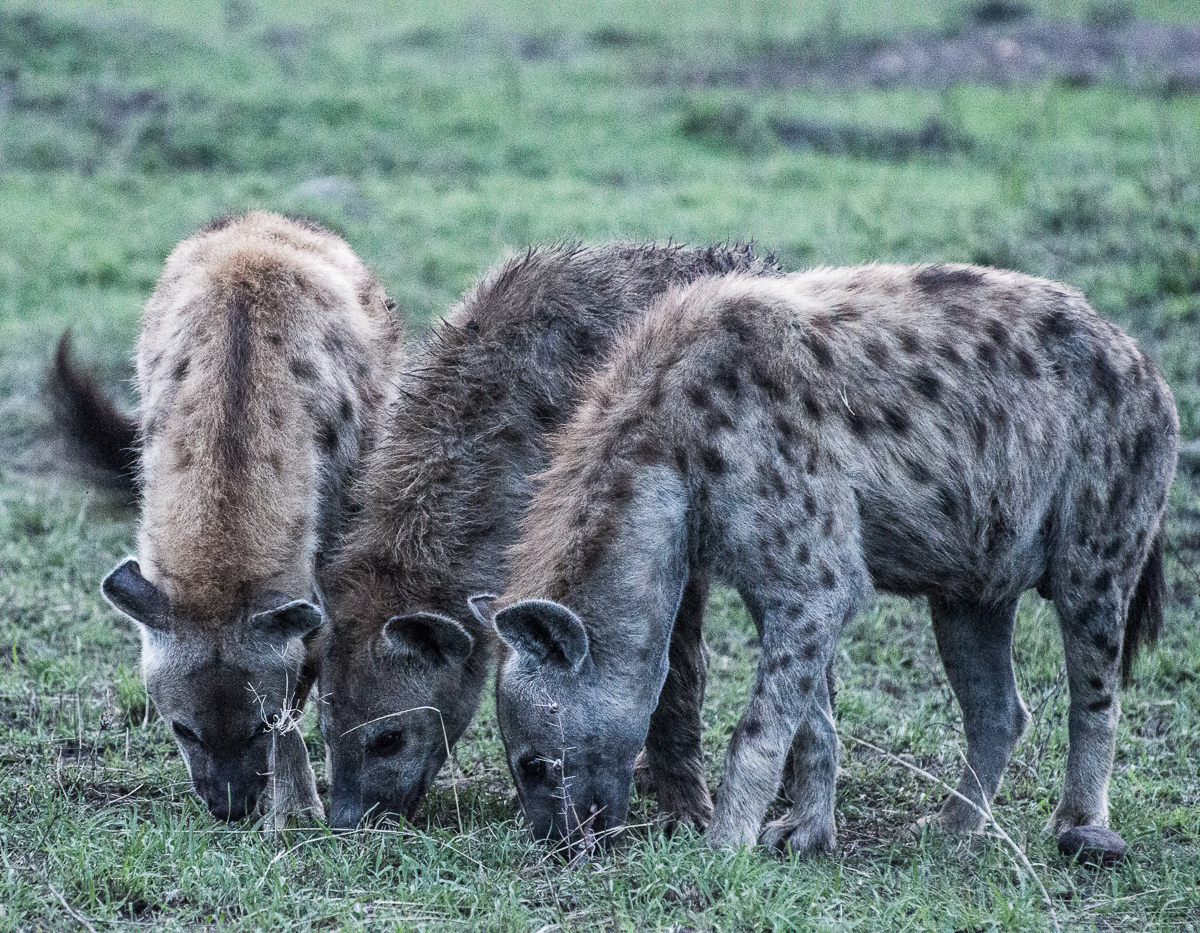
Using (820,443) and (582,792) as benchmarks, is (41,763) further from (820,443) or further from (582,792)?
(820,443)

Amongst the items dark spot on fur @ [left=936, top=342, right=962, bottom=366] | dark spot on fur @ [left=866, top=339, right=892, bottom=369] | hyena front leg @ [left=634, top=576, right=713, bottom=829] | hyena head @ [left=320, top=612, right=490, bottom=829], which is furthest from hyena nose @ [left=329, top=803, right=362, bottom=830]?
dark spot on fur @ [left=936, top=342, right=962, bottom=366]

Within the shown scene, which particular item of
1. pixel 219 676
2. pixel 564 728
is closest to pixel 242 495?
pixel 219 676

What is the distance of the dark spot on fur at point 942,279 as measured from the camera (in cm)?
425

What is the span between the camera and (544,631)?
3.68 m

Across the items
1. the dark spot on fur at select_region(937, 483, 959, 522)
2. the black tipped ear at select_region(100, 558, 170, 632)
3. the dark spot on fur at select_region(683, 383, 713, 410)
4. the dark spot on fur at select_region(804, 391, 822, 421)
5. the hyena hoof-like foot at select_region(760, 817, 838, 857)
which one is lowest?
the hyena hoof-like foot at select_region(760, 817, 838, 857)

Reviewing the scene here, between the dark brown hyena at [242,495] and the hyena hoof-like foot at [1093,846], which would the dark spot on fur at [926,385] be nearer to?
the hyena hoof-like foot at [1093,846]

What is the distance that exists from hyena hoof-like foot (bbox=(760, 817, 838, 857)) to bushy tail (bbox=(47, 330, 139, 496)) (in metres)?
2.47

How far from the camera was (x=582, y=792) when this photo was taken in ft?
12.5

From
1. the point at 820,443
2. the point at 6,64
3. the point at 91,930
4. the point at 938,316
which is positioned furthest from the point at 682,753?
the point at 6,64

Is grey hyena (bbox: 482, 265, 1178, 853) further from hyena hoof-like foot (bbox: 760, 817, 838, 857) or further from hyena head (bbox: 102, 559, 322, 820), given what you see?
hyena head (bbox: 102, 559, 322, 820)

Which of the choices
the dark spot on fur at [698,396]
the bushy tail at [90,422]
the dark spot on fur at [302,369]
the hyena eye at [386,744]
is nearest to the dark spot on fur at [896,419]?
the dark spot on fur at [698,396]

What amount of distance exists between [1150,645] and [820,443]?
1366mm

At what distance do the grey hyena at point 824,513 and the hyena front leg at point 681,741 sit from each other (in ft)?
1.06

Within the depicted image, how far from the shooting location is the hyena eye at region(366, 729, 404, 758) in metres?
4.09
